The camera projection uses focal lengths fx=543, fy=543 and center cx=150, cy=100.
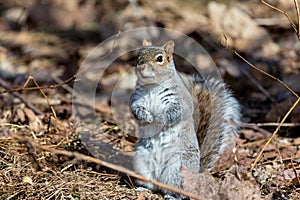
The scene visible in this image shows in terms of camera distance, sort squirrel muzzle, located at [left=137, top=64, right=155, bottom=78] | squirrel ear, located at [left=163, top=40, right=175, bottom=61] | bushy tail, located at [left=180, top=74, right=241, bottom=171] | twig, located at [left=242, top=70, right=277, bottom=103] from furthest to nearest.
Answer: twig, located at [left=242, top=70, right=277, bottom=103] < bushy tail, located at [left=180, top=74, right=241, bottom=171] < squirrel ear, located at [left=163, top=40, right=175, bottom=61] < squirrel muzzle, located at [left=137, top=64, right=155, bottom=78]

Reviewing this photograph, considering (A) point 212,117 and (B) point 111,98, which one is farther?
(B) point 111,98

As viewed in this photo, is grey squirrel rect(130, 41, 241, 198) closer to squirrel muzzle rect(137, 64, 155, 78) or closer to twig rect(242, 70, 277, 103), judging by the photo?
squirrel muzzle rect(137, 64, 155, 78)

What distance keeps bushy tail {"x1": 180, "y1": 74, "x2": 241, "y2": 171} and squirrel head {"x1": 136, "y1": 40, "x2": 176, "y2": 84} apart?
34 cm

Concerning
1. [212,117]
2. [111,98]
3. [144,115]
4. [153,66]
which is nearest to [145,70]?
[153,66]

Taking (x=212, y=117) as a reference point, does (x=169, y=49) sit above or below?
above

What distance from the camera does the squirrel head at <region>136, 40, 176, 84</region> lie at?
2.41 metres

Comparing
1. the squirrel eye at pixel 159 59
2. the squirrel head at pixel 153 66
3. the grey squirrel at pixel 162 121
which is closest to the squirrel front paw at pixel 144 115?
the grey squirrel at pixel 162 121

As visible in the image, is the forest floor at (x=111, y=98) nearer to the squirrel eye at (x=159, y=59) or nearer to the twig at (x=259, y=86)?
the twig at (x=259, y=86)

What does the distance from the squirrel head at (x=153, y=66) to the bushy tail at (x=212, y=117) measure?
0.34 metres

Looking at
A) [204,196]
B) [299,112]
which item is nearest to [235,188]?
[204,196]

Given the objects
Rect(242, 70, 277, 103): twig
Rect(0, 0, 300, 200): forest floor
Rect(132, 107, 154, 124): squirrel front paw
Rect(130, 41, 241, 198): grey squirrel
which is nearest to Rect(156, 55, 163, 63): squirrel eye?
Rect(130, 41, 241, 198): grey squirrel

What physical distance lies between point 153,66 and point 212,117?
0.52 metres

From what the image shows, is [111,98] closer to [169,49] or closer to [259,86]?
[259,86]

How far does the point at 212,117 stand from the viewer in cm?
278
